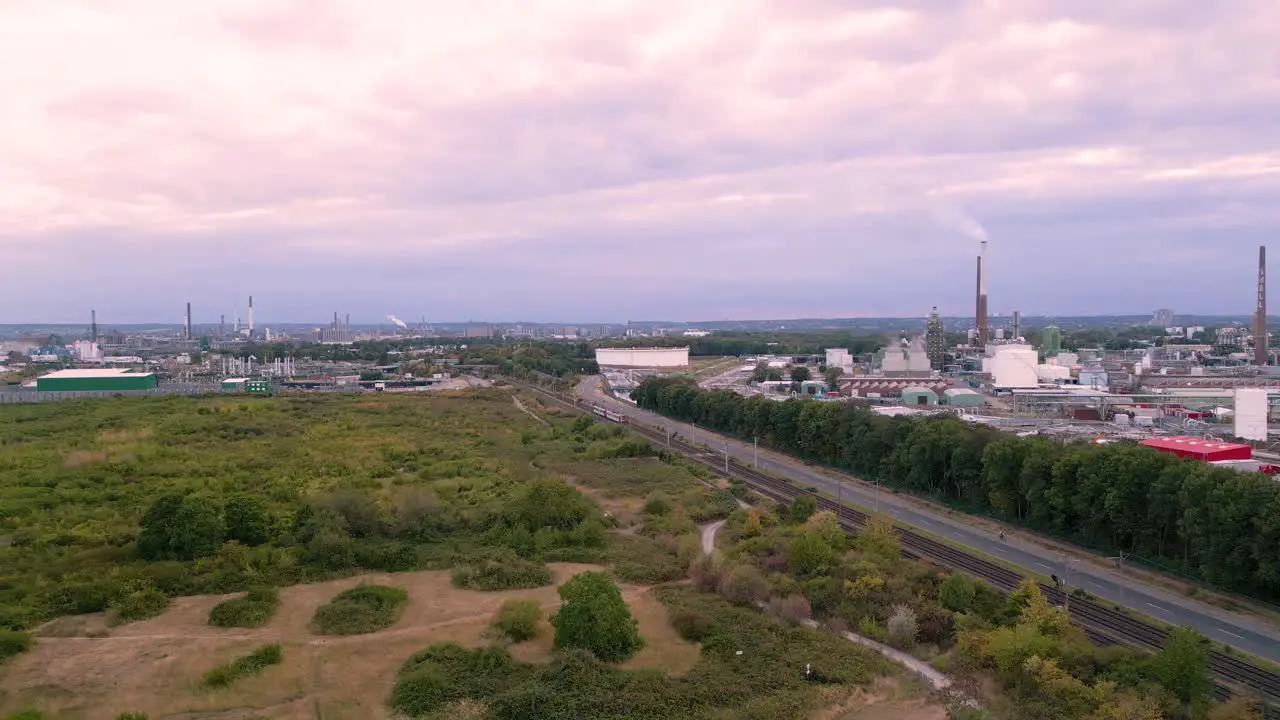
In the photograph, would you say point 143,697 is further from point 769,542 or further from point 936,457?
point 936,457

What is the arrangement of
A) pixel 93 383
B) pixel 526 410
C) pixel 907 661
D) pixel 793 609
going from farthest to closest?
pixel 93 383, pixel 526 410, pixel 793 609, pixel 907 661

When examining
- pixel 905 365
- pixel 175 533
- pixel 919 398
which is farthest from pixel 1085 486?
pixel 905 365

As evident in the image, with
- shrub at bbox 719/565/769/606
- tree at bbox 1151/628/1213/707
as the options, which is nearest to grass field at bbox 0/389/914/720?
shrub at bbox 719/565/769/606

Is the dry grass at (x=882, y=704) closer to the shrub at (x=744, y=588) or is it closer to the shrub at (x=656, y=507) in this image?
the shrub at (x=744, y=588)

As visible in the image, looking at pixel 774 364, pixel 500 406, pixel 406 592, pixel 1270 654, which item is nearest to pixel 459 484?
pixel 406 592

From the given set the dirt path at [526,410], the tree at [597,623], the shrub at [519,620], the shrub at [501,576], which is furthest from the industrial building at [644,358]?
the tree at [597,623]

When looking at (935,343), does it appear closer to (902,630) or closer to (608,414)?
(608,414)
